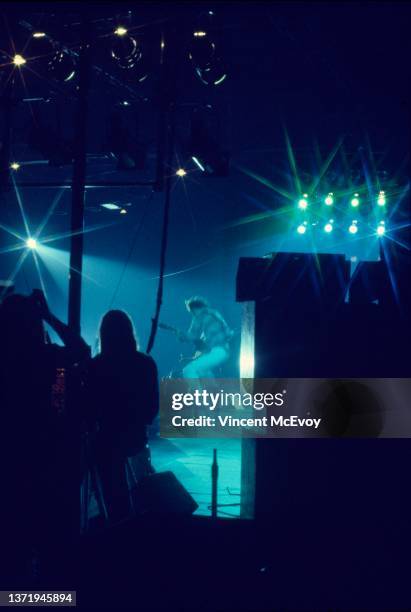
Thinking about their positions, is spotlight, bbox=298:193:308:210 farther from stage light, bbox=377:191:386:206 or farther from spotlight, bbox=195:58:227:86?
spotlight, bbox=195:58:227:86

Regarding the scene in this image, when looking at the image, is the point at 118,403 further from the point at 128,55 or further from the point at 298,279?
the point at 128,55

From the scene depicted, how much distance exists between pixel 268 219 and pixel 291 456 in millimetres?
8433

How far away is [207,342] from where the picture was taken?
8414 millimetres

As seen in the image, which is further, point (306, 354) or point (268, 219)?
point (268, 219)

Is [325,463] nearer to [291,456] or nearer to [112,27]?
Result: [291,456]

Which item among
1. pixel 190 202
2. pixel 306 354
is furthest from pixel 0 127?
pixel 306 354

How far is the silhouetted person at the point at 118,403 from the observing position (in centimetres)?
353

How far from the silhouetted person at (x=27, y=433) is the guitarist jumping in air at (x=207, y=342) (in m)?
5.26

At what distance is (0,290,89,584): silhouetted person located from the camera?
293 centimetres

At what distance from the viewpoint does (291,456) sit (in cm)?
344

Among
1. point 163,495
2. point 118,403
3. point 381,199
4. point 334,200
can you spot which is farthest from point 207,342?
point 118,403

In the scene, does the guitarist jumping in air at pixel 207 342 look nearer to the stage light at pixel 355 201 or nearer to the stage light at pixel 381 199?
the stage light at pixel 355 201

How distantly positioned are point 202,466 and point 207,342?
2.18 meters

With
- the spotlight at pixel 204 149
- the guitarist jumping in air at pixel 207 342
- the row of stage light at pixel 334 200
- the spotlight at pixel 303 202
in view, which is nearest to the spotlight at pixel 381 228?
the row of stage light at pixel 334 200
